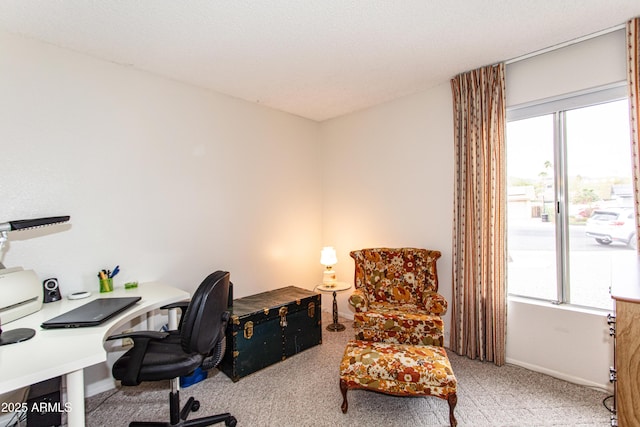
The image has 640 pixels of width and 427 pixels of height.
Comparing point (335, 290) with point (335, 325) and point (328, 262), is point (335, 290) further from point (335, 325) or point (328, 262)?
point (335, 325)

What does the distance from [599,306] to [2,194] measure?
13.9 ft

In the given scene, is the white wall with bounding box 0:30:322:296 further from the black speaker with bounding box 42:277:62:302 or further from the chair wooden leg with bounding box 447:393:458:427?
the chair wooden leg with bounding box 447:393:458:427

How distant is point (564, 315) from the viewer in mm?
2389

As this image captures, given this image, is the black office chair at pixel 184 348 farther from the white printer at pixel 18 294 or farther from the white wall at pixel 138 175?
the white wall at pixel 138 175

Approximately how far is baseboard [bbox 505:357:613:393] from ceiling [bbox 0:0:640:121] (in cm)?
250

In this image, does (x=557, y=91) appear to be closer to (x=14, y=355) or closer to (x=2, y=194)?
(x=14, y=355)

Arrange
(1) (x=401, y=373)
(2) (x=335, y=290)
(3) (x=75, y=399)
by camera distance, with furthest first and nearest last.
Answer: (2) (x=335, y=290), (1) (x=401, y=373), (3) (x=75, y=399)

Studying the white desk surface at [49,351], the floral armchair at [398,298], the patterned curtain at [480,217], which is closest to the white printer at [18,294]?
the white desk surface at [49,351]

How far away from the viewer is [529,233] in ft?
8.79

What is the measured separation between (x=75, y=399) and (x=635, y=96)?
11.4ft

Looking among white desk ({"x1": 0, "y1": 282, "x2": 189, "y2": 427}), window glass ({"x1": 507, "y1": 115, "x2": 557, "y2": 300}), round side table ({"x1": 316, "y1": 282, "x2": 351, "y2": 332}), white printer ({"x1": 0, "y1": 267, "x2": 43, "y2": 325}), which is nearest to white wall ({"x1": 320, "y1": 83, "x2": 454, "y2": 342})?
round side table ({"x1": 316, "y1": 282, "x2": 351, "y2": 332})

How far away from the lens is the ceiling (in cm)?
184

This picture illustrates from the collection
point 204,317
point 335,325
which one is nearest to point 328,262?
point 335,325

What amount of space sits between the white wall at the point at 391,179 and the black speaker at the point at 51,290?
2800 mm
